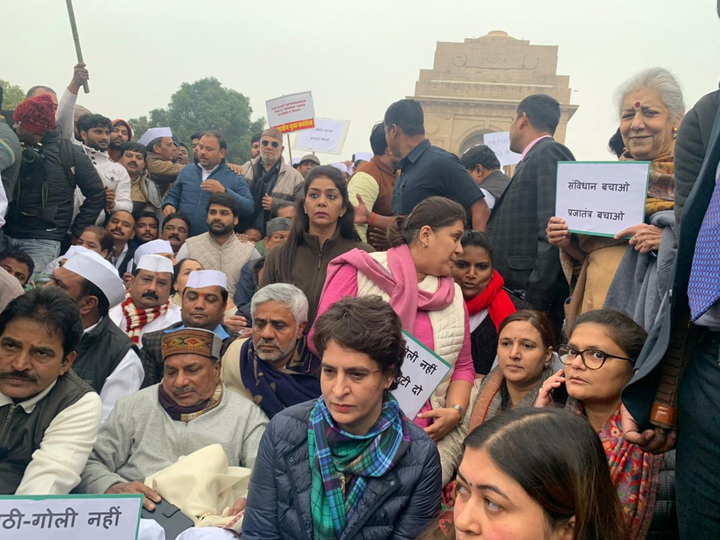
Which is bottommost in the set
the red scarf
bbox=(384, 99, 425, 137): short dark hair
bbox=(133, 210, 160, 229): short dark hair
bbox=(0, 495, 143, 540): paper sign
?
bbox=(0, 495, 143, 540): paper sign

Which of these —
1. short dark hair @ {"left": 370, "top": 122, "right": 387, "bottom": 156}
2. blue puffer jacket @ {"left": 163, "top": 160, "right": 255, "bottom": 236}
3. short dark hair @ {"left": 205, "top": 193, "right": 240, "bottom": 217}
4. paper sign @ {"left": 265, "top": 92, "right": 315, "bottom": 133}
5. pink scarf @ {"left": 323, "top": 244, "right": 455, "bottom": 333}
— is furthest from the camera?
paper sign @ {"left": 265, "top": 92, "right": 315, "bottom": 133}

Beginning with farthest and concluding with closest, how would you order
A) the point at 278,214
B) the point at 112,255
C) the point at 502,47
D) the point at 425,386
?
1. the point at 502,47
2. the point at 278,214
3. the point at 112,255
4. the point at 425,386

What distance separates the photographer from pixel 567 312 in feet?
12.3

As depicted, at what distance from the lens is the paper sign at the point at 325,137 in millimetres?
10922

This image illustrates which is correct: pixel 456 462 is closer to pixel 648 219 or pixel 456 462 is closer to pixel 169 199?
pixel 648 219

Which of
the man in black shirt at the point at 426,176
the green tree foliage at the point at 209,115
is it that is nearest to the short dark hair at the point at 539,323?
the man in black shirt at the point at 426,176

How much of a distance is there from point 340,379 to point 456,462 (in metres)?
1.04

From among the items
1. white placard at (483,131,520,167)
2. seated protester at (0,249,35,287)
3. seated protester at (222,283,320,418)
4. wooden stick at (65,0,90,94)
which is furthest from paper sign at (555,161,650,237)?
white placard at (483,131,520,167)

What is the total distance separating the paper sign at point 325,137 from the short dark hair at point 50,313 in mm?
7987

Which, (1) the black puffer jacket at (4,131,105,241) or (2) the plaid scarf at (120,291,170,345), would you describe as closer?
(2) the plaid scarf at (120,291,170,345)

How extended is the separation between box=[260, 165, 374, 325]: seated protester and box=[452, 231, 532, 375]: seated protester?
2.26ft

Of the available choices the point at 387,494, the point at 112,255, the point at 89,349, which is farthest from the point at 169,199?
the point at 387,494

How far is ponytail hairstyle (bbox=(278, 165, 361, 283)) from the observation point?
4254 mm

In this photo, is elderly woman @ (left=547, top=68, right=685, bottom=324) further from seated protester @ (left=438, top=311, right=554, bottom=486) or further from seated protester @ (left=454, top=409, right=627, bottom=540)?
seated protester @ (left=454, top=409, right=627, bottom=540)
